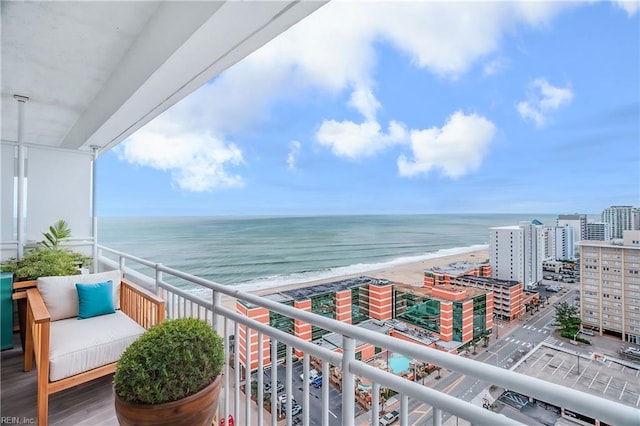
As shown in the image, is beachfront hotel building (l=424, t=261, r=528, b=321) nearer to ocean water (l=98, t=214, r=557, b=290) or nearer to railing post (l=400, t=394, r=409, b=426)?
ocean water (l=98, t=214, r=557, b=290)

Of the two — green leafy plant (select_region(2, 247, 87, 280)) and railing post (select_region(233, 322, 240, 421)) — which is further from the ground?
green leafy plant (select_region(2, 247, 87, 280))

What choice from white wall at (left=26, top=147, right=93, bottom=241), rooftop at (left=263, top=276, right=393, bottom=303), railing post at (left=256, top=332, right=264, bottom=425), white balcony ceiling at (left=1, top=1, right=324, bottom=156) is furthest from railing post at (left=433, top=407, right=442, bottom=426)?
white wall at (left=26, top=147, right=93, bottom=241)

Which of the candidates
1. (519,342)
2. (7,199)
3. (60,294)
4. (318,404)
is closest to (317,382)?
(318,404)

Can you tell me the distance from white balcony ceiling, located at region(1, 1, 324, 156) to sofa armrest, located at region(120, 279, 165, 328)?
1608 mm

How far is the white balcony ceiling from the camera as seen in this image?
1.52 m

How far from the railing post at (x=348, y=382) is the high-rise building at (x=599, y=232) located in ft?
5.26

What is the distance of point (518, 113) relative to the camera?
3043 mm

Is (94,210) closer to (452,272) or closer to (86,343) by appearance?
(86,343)

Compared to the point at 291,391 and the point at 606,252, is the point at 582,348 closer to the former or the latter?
the point at 606,252

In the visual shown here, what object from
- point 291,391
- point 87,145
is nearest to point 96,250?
point 87,145

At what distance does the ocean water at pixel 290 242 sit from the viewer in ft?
12.4

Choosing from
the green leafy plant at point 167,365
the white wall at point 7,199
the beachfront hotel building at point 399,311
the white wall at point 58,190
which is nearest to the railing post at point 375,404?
the beachfront hotel building at point 399,311

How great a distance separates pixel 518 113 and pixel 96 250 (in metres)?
5.79

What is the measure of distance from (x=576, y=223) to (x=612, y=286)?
590 mm
